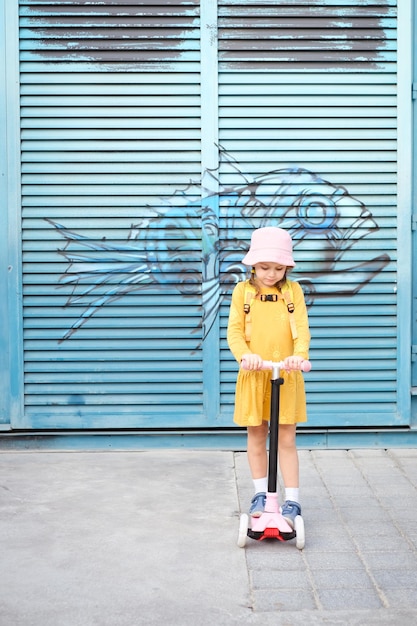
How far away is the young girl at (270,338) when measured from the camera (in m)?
4.56

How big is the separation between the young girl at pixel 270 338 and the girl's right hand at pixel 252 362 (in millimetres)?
278

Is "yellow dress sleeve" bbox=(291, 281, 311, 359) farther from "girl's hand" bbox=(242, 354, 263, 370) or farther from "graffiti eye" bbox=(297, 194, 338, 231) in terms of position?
"graffiti eye" bbox=(297, 194, 338, 231)

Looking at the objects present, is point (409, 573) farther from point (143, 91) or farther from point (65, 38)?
point (65, 38)

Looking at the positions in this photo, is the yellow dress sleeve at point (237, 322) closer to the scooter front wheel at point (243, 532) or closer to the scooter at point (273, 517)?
the scooter at point (273, 517)

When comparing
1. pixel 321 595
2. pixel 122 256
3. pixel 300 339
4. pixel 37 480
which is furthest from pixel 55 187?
pixel 321 595

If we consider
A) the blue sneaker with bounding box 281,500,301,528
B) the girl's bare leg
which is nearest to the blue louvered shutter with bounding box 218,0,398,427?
the girl's bare leg

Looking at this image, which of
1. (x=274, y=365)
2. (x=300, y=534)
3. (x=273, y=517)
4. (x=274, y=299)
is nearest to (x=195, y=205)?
(x=274, y=299)

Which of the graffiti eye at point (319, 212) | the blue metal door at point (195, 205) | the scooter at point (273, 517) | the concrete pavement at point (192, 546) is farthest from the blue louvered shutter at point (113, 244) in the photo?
the scooter at point (273, 517)

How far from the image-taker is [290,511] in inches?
181

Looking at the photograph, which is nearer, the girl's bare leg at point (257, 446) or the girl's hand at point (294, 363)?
the girl's hand at point (294, 363)

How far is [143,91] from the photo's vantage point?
21.0ft

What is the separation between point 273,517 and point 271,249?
133cm

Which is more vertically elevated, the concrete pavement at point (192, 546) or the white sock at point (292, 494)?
the white sock at point (292, 494)

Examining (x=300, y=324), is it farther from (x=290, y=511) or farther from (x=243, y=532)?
(x=243, y=532)
